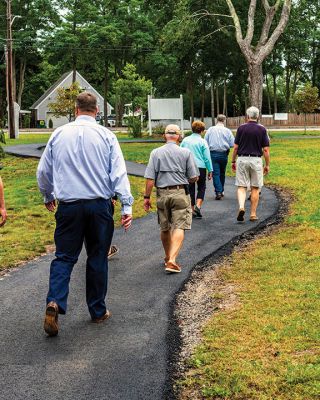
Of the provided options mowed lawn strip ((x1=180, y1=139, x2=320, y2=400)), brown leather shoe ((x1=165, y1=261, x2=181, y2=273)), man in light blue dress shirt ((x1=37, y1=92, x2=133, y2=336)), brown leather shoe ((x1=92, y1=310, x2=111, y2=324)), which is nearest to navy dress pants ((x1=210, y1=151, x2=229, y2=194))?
mowed lawn strip ((x1=180, y1=139, x2=320, y2=400))

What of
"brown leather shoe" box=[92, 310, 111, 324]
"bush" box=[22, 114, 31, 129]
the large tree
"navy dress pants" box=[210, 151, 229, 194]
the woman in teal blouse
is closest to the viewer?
"brown leather shoe" box=[92, 310, 111, 324]

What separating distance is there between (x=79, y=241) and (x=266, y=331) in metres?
1.72

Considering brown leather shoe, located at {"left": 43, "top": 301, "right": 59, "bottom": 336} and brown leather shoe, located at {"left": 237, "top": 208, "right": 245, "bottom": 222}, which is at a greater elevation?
brown leather shoe, located at {"left": 237, "top": 208, "right": 245, "bottom": 222}

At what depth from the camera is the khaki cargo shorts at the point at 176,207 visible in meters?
7.94

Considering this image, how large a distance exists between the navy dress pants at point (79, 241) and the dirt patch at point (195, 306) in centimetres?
83

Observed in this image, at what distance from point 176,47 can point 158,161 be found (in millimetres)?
29482

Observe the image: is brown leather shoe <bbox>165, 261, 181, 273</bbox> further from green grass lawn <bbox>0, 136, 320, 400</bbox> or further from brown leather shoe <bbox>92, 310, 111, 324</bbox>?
brown leather shoe <bbox>92, 310, 111, 324</bbox>

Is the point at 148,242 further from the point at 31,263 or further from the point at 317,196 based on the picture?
the point at 317,196

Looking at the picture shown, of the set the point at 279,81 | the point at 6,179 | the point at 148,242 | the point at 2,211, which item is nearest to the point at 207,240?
the point at 148,242

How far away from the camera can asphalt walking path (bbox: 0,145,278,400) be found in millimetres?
4332

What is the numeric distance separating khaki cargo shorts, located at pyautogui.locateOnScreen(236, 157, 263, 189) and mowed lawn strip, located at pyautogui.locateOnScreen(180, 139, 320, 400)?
1.85 meters

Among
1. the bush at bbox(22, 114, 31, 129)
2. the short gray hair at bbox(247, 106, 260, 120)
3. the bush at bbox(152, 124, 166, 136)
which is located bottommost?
the short gray hair at bbox(247, 106, 260, 120)

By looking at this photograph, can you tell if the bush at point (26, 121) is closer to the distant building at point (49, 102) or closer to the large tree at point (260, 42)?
the distant building at point (49, 102)

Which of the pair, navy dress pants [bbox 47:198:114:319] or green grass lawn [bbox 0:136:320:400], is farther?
navy dress pants [bbox 47:198:114:319]
